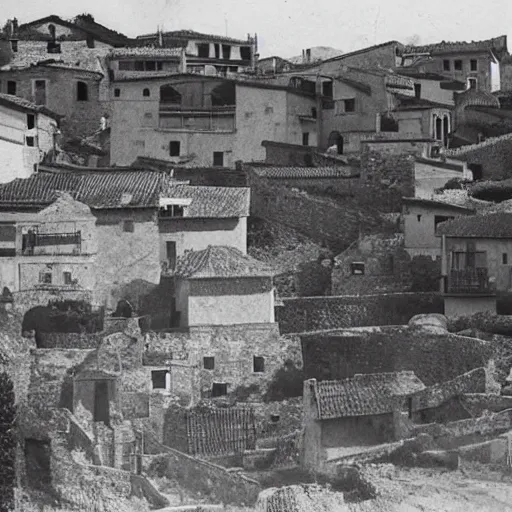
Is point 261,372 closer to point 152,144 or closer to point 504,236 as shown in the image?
point 504,236

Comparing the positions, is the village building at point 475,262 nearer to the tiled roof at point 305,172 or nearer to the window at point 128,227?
the tiled roof at point 305,172

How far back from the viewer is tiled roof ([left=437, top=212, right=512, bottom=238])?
28.6 meters

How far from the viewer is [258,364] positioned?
26812 millimetres

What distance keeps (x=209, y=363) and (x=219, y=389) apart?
0.53m

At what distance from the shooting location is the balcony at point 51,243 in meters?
28.4

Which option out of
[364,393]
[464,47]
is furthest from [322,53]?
[364,393]

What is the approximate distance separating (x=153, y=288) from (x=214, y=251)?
1.54 metres

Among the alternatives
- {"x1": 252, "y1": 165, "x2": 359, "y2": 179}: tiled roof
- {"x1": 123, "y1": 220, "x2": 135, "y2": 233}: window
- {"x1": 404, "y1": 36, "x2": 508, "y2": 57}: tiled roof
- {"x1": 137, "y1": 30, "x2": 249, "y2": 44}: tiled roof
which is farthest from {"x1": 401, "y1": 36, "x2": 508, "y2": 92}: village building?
{"x1": 123, "y1": 220, "x2": 135, "y2": 233}: window

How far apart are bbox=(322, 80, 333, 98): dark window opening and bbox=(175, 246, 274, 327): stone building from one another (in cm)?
1101

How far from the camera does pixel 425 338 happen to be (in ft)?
87.3

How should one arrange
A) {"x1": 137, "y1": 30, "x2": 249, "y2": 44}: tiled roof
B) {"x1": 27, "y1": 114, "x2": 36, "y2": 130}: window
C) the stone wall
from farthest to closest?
{"x1": 137, "y1": 30, "x2": 249, "y2": 44}: tiled roof → {"x1": 27, "y1": 114, "x2": 36, "y2": 130}: window → the stone wall

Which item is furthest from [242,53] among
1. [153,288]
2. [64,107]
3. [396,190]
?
[153,288]

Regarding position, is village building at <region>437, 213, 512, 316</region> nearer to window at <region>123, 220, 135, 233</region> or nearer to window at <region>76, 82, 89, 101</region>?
window at <region>123, 220, 135, 233</region>

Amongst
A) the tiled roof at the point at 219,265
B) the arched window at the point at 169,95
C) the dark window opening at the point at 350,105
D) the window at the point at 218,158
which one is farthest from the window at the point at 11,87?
the tiled roof at the point at 219,265
